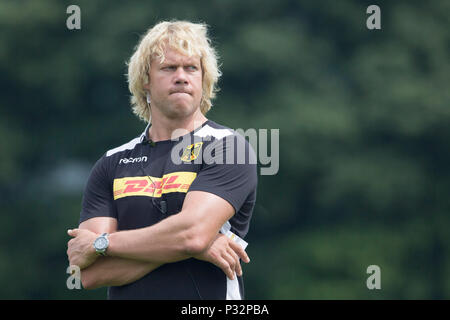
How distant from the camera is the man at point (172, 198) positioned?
15.1ft

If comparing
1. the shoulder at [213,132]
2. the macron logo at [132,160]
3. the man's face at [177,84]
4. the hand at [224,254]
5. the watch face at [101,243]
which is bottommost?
the hand at [224,254]

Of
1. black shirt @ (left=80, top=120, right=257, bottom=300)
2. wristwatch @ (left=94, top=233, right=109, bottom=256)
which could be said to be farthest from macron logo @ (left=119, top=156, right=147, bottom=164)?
wristwatch @ (left=94, top=233, right=109, bottom=256)

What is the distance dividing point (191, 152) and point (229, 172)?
26cm

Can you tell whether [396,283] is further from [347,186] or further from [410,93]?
[410,93]

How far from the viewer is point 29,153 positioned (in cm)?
1769

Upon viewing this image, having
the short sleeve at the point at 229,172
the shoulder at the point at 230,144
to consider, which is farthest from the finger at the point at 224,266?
the shoulder at the point at 230,144

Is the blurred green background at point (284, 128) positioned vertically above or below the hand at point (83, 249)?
above

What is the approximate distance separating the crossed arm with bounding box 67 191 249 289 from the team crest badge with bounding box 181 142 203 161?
0.89ft

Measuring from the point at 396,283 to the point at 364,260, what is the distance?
2.81 ft

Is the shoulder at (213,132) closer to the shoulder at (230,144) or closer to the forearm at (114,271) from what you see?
the shoulder at (230,144)

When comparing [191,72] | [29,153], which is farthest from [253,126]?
[191,72]

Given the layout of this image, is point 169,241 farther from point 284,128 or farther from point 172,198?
point 284,128

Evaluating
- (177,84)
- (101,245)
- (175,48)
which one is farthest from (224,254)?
(175,48)
